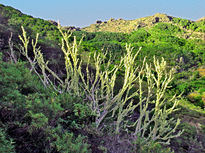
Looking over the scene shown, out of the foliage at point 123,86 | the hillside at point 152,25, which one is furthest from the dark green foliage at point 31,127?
the hillside at point 152,25

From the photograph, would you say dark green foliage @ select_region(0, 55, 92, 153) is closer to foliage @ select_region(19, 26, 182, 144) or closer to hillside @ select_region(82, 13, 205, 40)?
foliage @ select_region(19, 26, 182, 144)

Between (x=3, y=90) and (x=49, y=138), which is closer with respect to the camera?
(x=49, y=138)

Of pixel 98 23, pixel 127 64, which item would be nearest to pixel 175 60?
pixel 127 64

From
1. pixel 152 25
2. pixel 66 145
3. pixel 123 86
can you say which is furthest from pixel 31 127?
pixel 152 25

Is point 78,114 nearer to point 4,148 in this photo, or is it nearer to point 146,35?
point 4,148

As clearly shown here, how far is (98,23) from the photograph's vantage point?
166750mm

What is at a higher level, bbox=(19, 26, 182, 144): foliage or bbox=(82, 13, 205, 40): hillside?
bbox=(82, 13, 205, 40): hillside

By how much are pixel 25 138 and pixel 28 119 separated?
0.99 ft

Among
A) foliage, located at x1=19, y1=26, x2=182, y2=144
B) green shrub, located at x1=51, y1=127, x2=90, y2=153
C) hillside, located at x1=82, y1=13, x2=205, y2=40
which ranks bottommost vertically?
green shrub, located at x1=51, y1=127, x2=90, y2=153

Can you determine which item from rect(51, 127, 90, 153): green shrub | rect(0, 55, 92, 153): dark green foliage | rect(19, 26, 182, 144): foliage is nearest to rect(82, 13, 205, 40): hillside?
rect(19, 26, 182, 144): foliage

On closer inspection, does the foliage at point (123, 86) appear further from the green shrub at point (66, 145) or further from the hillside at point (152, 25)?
the hillside at point (152, 25)

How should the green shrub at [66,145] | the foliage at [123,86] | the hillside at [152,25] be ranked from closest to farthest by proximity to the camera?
the green shrub at [66,145] < the foliage at [123,86] < the hillside at [152,25]

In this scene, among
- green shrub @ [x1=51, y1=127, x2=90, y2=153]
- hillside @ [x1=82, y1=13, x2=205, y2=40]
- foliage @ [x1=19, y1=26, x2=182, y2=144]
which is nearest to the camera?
green shrub @ [x1=51, y1=127, x2=90, y2=153]

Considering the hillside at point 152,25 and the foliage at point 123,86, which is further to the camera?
the hillside at point 152,25
